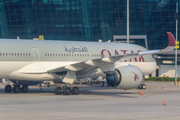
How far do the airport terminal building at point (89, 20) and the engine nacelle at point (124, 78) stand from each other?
3777 centimetres

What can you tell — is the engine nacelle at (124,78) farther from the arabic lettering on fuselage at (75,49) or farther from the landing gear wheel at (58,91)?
the arabic lettering on fuselage at (75,49)

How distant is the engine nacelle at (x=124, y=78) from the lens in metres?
21.8

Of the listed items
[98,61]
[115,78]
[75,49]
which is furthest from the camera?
[75,49]

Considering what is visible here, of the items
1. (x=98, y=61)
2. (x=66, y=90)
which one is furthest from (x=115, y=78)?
(x=66, y=90)

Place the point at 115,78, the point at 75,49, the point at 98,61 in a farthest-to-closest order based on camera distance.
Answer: the point at 75,49, the point at 115,78, the point at 98,61

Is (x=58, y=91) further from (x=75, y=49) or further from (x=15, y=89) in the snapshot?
(x=15, y=89)

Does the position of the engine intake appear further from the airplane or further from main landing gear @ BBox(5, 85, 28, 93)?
main landing gear @ BBox(5, 85, 28, 93)

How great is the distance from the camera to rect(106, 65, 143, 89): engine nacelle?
21.8 meters

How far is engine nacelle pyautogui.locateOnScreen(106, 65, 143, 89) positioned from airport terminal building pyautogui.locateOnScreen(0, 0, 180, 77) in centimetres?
3777

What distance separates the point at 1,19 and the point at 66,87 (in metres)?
42.5

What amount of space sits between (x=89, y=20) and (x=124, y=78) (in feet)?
129

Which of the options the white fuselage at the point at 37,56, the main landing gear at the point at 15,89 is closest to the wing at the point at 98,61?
the white fuselage at the point at 37,56

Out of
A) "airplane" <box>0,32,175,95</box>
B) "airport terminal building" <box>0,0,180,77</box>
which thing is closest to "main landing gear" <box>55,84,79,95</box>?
"airplane" <box>0,32,175,95</box>

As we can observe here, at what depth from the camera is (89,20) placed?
59812 millimetres
